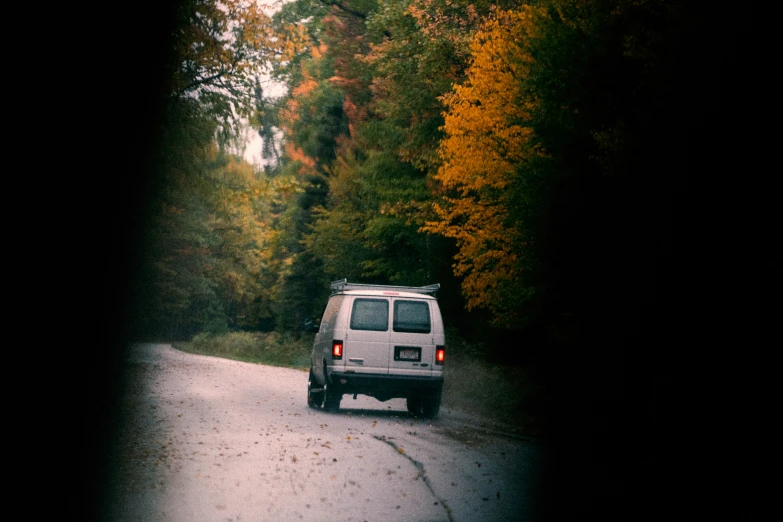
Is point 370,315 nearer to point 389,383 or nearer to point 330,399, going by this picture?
point 389,383

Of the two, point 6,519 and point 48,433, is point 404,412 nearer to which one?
point 48,433

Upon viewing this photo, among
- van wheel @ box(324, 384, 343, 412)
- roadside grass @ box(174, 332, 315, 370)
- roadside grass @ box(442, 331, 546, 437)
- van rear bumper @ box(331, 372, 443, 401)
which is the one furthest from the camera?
roadside grass @ box(174, 332, 315, 370)

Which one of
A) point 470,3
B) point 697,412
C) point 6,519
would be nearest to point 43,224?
point 6,519

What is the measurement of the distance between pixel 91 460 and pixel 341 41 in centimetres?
3334

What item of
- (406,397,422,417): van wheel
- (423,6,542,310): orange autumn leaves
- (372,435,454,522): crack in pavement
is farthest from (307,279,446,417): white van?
(423,6,542,310): orange autumn leaves

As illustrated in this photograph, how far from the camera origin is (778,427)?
10.8m

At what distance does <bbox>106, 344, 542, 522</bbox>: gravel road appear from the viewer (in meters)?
8.42

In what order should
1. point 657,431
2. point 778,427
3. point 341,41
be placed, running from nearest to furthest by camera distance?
point 778,427 < point 657,431 < point 341,41

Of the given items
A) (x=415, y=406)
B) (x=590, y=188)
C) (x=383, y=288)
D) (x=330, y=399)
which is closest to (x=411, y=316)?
(x=383, y=288)

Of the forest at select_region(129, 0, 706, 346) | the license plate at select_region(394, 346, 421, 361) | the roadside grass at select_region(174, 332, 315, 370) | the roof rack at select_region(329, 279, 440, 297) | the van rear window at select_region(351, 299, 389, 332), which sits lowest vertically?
the roadside grass at select_region(174, 332, 315, 370)

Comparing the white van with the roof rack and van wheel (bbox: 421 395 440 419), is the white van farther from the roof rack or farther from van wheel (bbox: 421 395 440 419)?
the roof rack

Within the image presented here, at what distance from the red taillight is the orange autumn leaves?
24.8 ft

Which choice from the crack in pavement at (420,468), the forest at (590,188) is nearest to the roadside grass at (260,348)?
the forest at (590,188)

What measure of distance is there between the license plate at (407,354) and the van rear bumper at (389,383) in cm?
32
